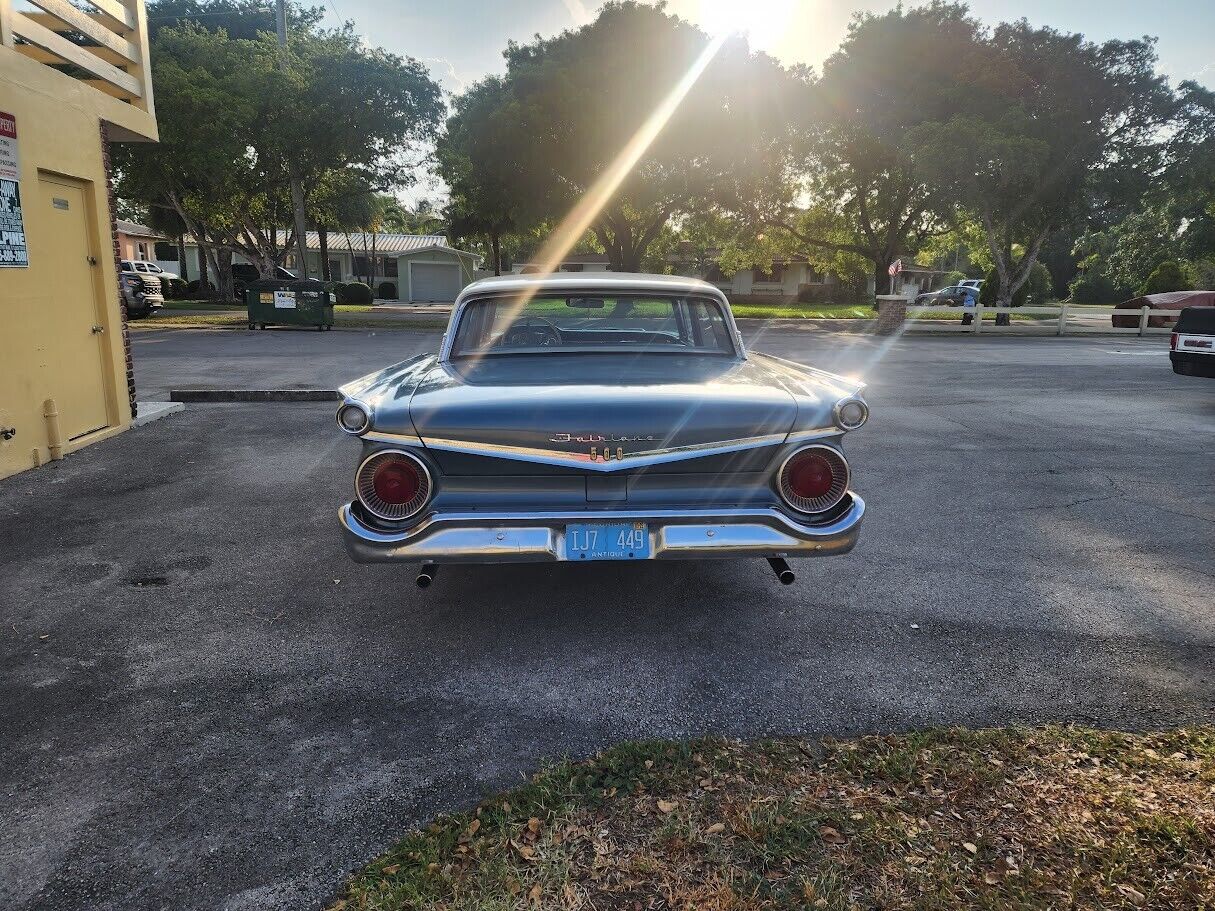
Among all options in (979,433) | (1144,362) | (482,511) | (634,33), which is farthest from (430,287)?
(482,511)

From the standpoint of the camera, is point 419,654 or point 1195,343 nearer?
point 419,654

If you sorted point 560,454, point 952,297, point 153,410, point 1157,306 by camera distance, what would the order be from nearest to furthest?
point 560,454 < point 153,410 < point 1157,306 < point 952,297

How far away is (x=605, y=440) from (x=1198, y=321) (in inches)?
368

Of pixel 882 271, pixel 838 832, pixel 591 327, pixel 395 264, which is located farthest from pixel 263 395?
pixel 395 264

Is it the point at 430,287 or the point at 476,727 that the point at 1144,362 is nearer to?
the point at 476,727

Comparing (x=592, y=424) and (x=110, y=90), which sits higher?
(x=110, y=90)

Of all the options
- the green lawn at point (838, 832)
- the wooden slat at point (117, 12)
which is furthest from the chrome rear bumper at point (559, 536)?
the wooden slat at point (117, 12)

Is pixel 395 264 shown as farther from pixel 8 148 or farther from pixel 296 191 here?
pixel 8 148

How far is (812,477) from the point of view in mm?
3158

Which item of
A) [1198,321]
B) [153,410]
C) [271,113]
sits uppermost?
[271,113]

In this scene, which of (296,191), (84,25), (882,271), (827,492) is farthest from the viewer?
(882,271)

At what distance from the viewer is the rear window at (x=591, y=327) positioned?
14.0 feet

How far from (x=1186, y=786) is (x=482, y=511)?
2.50 m

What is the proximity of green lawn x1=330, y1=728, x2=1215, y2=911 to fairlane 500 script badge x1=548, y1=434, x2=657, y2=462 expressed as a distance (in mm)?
1038
